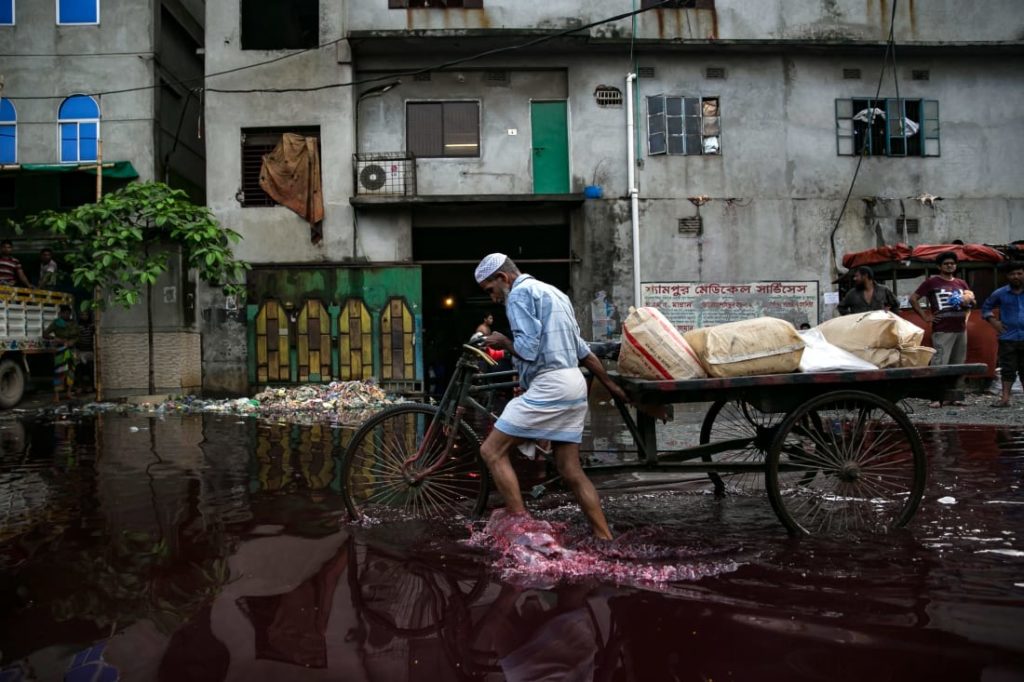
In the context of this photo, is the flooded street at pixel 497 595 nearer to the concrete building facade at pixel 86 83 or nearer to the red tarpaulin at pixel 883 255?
the red tarpaulin at pixel 883 255

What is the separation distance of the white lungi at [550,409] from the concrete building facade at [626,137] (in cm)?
1243

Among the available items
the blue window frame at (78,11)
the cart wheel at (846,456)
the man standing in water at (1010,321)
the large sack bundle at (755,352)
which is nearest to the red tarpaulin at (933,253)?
the man standing in water at (1010,321)

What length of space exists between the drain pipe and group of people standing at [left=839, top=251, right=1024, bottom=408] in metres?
6.25

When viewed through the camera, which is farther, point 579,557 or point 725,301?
point 725,301

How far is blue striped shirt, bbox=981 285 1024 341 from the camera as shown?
9250 millimetres

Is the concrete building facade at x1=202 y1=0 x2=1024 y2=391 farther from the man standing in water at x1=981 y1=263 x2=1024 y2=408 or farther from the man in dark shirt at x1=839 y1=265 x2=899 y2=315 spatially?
the man in dark shirt at x1=839 y1=265 x2=899 y2=315

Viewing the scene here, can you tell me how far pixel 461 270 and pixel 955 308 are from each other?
12.2m

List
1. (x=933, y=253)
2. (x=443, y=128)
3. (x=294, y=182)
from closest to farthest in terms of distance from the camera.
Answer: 1. (x=933, y=253)
2. (x=294, y=182)
3. (x=443, y=128)

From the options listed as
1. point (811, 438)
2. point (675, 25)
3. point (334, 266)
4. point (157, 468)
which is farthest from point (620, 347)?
point (675, 25)

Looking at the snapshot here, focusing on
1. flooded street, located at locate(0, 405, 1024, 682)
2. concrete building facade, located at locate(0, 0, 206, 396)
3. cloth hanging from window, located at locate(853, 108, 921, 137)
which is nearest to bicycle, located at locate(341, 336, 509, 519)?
flooded street, located at locate(0, 405, 1024, 682)

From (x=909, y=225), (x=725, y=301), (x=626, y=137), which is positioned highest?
(x=626, y=137)

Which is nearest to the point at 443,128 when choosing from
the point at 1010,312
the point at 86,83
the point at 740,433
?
the point at 86,83

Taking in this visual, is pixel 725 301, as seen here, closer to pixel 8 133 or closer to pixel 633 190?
pixel 633 190

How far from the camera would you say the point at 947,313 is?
1049 cm
